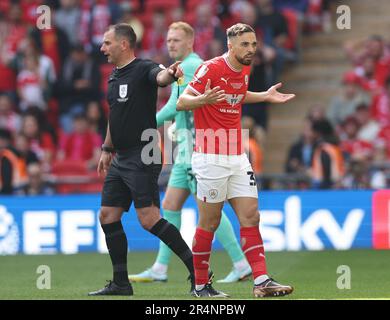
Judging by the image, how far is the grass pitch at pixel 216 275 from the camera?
10320 mm

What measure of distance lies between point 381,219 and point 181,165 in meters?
4.25

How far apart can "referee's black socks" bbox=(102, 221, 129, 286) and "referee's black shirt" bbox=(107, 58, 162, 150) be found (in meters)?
0.71

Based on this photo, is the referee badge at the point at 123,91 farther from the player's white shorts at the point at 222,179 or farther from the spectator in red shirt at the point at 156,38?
the spectator in red shirt at the point at 156,38

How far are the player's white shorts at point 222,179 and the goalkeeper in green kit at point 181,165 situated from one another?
1.67m

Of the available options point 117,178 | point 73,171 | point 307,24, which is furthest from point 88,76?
point 117,178

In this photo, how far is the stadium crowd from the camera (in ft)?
56.4

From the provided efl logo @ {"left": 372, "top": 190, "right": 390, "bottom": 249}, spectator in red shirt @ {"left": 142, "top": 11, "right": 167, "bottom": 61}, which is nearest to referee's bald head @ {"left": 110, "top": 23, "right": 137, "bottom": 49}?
efl logo @ {"left": 372, "top": 190, "right": 390, "bottom": 249}

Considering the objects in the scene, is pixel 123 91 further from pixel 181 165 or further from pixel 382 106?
pixel 382 106

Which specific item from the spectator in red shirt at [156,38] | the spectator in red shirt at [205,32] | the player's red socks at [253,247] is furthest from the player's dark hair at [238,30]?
the spectator in red shirt at [156,38]

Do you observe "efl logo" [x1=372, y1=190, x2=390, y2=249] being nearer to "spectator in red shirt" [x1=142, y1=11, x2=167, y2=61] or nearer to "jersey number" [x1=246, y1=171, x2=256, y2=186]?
"jersey number" [x1=246, y1=171, x2=256, y2=186]

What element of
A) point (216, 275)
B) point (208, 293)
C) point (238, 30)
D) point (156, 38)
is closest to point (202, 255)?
point (208, 293)
